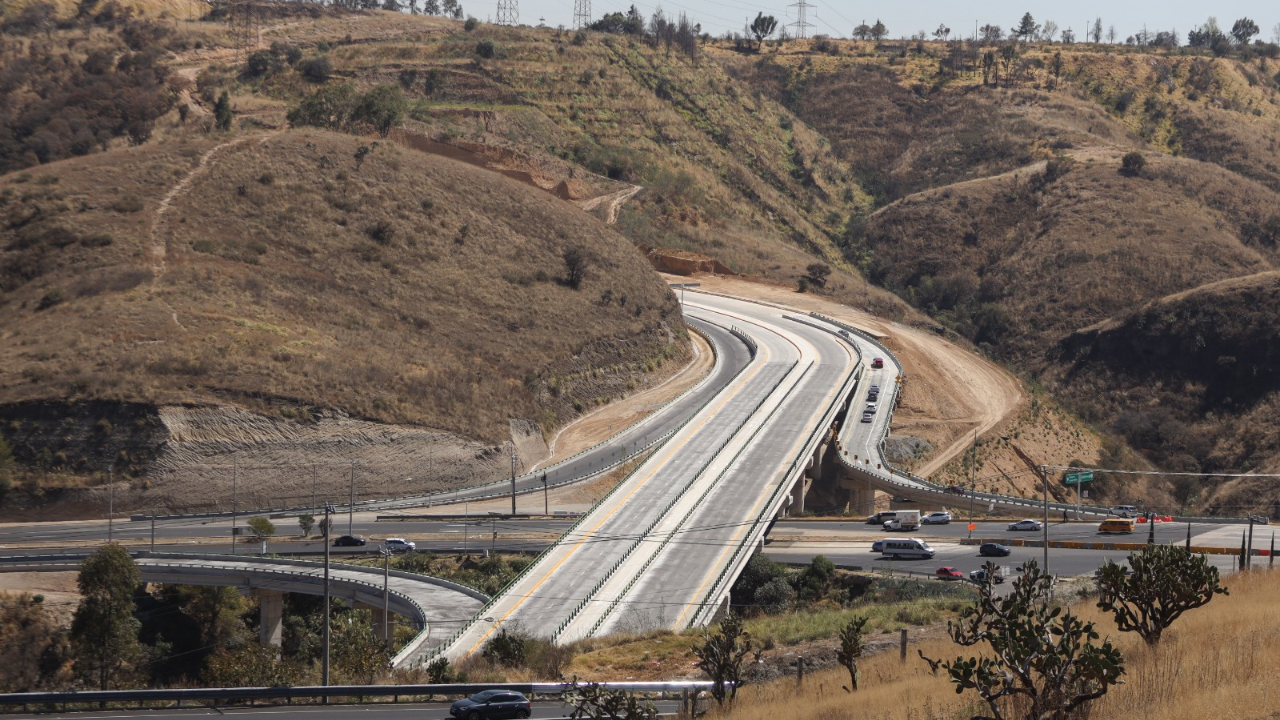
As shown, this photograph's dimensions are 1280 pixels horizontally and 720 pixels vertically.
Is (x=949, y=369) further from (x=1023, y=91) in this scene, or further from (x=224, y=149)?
(x=1023, y=91)

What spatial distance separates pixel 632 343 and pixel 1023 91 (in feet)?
393

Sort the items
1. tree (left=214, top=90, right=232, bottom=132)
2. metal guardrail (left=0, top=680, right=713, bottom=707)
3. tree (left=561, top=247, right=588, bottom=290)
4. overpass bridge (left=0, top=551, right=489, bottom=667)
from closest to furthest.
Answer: metal guardrail (left=0, top=680, right=713, bottom=707), overpass bridge (left=0, top=551, right=489, bottom=667), tree (left=561, top=247, right=588, bottom=290), tree (left=214, top=90, right=232, bottom=132)

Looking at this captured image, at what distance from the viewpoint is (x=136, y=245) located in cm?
8362

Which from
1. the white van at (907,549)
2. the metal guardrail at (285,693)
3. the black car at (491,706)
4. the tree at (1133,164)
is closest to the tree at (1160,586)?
the metal guardrail at (285,693)

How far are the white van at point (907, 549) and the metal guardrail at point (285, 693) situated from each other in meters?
28.5

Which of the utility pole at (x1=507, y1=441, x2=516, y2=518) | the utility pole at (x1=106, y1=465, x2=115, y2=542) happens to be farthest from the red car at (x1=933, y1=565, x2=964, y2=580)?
the utility pole at (x1=106, y1=465, x2=115, y2=542)

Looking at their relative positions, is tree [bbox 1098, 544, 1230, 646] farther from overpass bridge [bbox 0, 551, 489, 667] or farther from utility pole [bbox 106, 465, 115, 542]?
utility pole [bbox 106, 465, 115, 542]

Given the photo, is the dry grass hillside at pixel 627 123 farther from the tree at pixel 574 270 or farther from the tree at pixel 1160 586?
the tree at pixel 1160 586

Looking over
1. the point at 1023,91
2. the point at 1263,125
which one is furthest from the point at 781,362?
the point at 1263,125

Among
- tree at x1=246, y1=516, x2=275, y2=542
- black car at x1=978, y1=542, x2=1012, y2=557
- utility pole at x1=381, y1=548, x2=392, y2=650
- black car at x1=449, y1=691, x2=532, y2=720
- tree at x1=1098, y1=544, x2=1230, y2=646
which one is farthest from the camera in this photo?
tree at x1=246, y1=516, x2=275, y2=542

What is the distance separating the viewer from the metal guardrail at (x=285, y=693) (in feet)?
94.1

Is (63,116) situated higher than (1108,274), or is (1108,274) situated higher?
(63,116)

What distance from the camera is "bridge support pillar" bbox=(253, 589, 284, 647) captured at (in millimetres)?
53188

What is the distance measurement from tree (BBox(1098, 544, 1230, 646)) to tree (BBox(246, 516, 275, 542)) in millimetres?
46532
